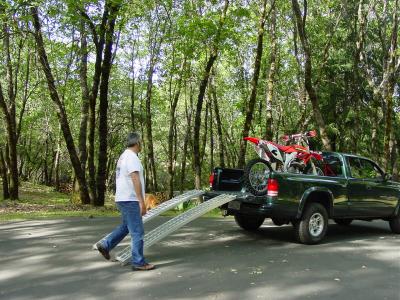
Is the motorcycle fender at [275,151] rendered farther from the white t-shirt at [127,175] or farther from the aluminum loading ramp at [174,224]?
the white t-shirt at [127,175]

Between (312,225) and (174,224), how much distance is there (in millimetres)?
2920

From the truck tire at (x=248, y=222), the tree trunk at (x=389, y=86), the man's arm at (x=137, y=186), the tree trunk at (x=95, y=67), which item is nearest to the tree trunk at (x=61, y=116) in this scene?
the tree trunk at (x=95, y=67)

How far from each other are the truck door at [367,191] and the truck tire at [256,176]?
2.13 metres

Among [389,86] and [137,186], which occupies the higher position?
A: [389,86]

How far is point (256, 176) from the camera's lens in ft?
29.2

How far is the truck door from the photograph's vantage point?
9766 millimetres

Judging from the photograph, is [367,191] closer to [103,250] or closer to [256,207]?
[256,207]

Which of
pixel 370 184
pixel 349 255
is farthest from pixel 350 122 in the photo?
pixel 349 255

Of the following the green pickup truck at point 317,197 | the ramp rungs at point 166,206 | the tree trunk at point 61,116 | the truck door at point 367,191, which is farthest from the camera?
the tree trunk at point 61,116

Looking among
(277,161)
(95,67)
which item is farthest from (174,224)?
(95,67)

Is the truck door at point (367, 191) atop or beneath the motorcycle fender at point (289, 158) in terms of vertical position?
beneath

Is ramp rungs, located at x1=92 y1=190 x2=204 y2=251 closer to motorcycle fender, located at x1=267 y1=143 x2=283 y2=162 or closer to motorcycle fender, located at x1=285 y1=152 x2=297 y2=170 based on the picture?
motorcycle fender, located at x1=267 y1=143 x2=283 y2=162

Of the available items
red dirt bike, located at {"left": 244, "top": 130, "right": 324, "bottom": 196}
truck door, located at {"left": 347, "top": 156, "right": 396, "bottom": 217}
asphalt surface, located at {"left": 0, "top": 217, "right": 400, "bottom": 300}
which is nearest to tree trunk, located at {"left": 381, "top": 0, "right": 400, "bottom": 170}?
truck door, located at {"left": 347, "top": 156, "right": 396, "bottom": 217}

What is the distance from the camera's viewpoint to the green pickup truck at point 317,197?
8469 millimetres
